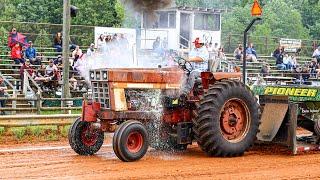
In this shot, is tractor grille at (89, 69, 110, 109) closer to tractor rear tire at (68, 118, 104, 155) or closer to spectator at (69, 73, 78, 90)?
tractor rear tire at (68, 118, 104, 155)

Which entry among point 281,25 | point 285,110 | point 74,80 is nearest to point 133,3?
point 285,110

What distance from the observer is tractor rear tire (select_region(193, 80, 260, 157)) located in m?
11.1

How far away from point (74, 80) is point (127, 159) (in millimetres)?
11615

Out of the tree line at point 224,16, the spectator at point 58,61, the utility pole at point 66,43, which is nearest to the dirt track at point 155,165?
the utility pole at point 66,43

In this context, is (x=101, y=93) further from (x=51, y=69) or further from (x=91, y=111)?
(x=51, y=69)

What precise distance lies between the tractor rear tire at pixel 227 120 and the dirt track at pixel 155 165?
0.76 feet

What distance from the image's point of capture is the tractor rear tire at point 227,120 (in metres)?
11.1

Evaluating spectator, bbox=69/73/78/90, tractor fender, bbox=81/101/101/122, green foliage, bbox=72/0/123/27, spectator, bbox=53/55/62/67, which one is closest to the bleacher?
spectator, bbox=69/73/78/90

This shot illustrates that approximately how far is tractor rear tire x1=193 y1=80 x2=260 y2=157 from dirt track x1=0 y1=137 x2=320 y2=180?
23cm

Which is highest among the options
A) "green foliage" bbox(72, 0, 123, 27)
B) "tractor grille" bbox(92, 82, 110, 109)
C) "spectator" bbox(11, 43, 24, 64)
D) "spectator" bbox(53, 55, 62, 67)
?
"green foliage" bbox(72, 0, 123, 27)

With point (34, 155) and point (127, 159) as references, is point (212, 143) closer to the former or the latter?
point (127, 159)

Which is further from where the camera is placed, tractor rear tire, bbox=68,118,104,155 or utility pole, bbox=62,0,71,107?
utility pole, bbox=62,0,71,107

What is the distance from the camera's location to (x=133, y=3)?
551 inches

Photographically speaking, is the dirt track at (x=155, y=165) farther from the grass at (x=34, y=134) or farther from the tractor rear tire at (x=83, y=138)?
the grass at (x=34, y=134)
